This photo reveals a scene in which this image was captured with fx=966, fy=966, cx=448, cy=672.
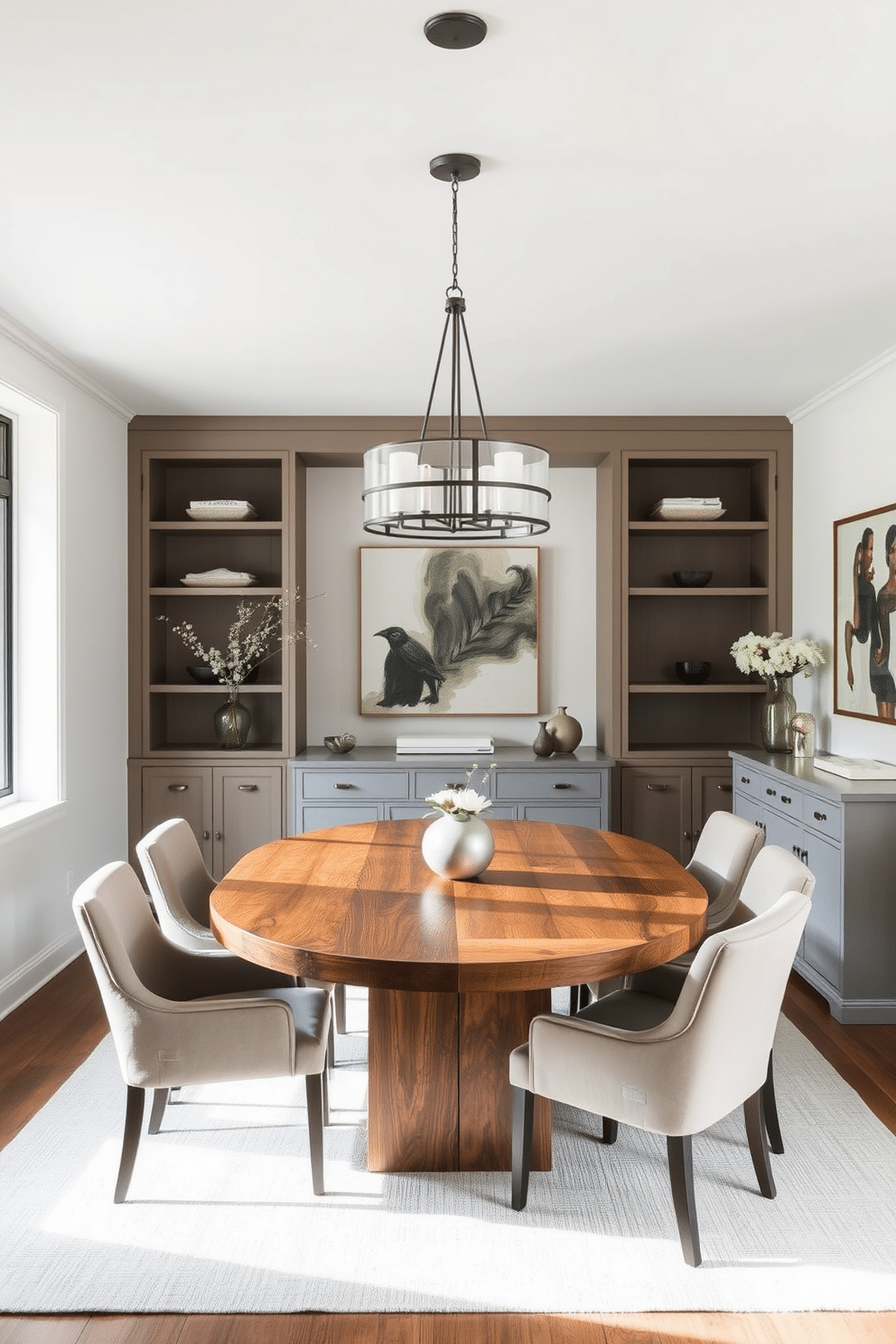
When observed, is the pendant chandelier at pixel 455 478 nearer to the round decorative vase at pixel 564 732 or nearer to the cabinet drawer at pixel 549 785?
the cabinet drawer at pixel 549 785

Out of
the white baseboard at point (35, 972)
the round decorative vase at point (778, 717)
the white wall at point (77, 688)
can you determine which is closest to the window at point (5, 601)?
the white wall at point (77, 688)

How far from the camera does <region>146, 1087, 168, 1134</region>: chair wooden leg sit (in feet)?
8.99

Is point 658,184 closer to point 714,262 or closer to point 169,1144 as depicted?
point 714,262

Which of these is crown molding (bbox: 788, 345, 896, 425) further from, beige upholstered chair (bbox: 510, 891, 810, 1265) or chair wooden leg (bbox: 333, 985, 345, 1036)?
chair wooden leg (bbox: 333, 985, 345, 1036)

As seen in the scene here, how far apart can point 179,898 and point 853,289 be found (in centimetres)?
298

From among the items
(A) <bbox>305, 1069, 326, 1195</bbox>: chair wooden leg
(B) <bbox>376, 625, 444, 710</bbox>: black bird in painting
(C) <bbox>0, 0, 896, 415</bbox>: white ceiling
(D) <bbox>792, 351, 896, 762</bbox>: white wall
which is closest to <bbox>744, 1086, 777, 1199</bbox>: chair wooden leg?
(A) <bbox>305, 1069, 326, 1195</bbox>: chair wooden leg

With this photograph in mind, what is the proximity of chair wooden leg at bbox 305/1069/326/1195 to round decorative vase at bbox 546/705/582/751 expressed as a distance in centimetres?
292

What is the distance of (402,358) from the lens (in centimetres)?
Result: 407

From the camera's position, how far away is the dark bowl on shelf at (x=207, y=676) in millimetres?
5133

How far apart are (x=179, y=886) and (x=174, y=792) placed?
2113 millimetres

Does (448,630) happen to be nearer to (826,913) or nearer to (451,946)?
(826,913)

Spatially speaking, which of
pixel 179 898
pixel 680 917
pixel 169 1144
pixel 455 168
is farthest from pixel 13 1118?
pixel 455 168

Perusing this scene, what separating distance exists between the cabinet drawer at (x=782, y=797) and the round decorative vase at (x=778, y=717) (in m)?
0.48

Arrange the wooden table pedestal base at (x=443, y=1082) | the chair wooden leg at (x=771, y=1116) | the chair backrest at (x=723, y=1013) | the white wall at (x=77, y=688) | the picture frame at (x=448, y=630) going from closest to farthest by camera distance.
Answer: the chair backrest at (x=723, y=1013) < the wooden table pedestal base at (x=443, y=1082) < the chair wooden leg at (x=771, y=1116) < the white wall at (x=77, y=688) < the picture frame at (x=448, y=630)
